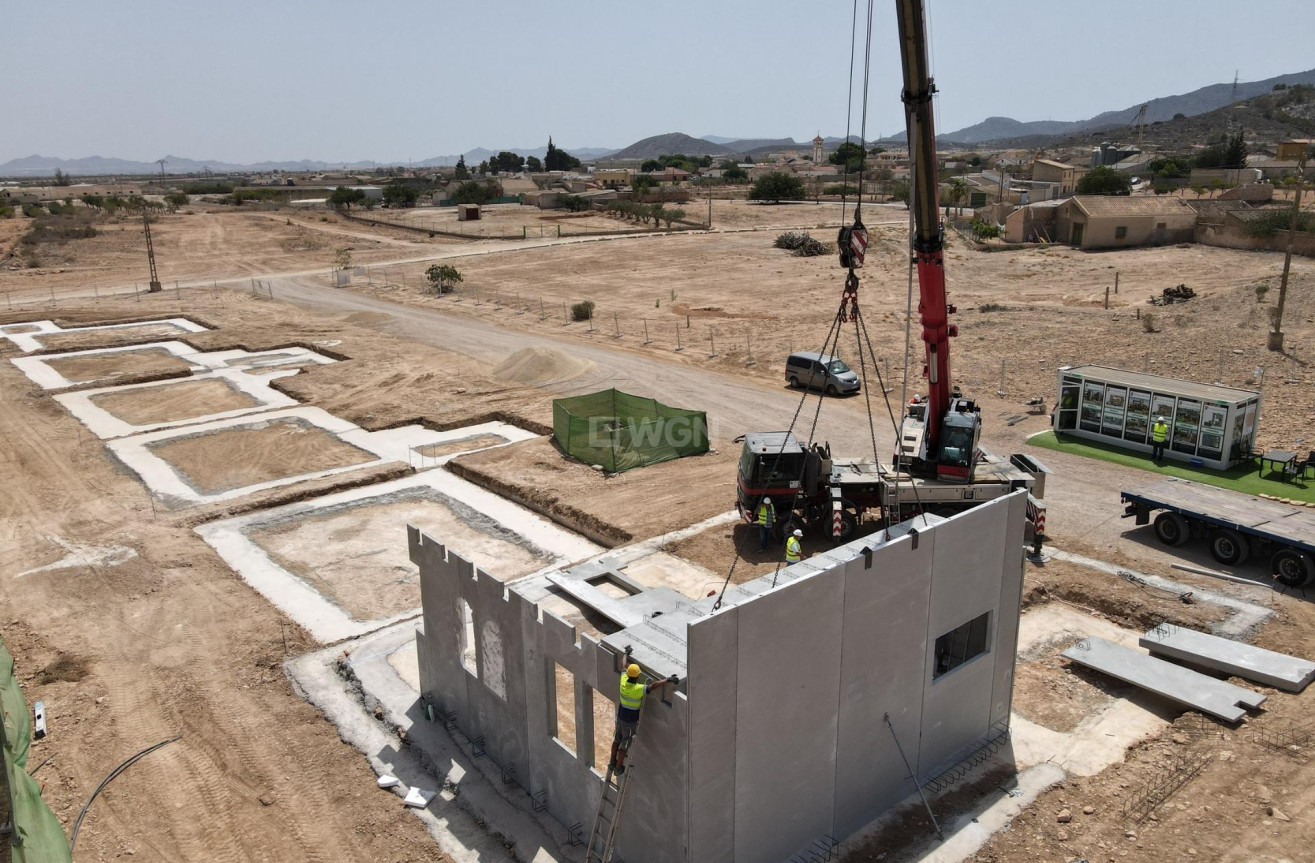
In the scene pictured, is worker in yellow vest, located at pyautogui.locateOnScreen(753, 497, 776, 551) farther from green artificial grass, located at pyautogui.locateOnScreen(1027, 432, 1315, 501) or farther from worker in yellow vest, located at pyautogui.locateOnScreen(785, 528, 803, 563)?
green artificial grass, located at pyautogui.locateOnScreen(1027, 432, 1315, 501)

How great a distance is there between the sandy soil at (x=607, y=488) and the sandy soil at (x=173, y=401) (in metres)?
11.9

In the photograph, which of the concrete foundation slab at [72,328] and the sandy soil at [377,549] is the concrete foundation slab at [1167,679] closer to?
the sandy soil at [377,549]

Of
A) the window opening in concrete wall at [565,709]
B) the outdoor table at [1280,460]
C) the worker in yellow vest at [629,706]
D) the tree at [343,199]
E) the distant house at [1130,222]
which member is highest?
the tree at [343,199]

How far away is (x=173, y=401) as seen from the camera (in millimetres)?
32875

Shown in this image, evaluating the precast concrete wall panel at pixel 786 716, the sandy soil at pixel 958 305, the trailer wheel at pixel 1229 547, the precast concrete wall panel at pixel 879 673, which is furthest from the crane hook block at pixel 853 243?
the sandy soil at pixel 958 305

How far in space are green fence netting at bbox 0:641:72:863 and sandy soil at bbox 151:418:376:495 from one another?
13166mm

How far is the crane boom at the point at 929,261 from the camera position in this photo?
14.2 meters

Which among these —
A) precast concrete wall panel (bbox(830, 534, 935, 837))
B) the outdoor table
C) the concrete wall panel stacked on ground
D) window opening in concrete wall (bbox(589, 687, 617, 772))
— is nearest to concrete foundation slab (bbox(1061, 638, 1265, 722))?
precast concrete wall panel (bbox(830, 534, 935, 837))

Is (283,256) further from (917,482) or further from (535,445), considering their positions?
(917,482)

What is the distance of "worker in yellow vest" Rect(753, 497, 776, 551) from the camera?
19156 mm

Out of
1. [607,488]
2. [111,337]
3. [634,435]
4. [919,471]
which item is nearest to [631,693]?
[919,471]

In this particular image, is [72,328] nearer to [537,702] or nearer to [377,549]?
[377,549]

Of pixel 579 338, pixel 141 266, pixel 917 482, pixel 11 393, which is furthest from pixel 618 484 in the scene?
pixel 141 266

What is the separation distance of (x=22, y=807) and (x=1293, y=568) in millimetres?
20017
